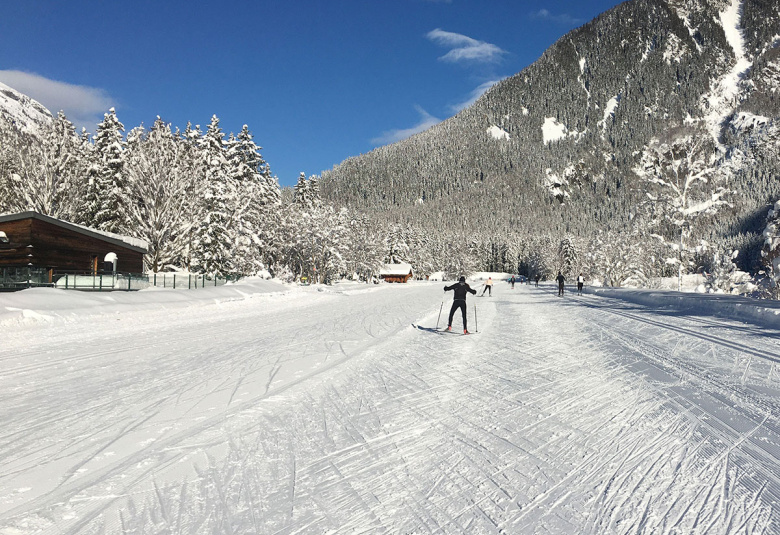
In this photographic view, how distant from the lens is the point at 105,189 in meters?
39.7

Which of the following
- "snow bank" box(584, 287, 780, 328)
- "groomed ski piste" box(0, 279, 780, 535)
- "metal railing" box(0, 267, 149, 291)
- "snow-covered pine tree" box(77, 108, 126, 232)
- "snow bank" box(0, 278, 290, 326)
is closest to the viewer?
"groomed ski piste" box(0, 279, 780, 535)

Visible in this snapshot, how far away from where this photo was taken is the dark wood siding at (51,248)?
25.4 metres

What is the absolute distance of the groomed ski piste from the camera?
3037 mm

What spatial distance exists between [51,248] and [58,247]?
429 millimetres

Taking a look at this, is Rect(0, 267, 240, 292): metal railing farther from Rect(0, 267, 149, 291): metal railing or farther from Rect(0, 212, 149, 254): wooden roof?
Rect(0, 212, 149, 254): wooden roof

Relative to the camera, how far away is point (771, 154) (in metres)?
21.0

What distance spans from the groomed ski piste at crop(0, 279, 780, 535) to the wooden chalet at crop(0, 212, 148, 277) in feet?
65.7

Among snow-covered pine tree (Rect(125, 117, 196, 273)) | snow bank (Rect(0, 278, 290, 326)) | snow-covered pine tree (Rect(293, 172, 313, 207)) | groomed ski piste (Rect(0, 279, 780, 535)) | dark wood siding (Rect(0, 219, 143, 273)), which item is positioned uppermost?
snow-covered pine tree (Rect(293, 172, 313, 207))

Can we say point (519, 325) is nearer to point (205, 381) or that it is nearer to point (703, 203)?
point (205, 381)

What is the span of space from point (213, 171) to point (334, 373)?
36460mm

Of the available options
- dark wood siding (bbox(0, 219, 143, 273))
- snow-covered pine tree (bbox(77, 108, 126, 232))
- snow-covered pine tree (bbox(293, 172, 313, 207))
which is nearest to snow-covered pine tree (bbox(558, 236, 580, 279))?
snow-covered pine tree (bbox(293, 172, 313, 207))

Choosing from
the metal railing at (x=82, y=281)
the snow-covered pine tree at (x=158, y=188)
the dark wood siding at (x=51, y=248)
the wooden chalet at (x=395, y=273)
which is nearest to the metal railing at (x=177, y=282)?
the metal railing at (x=82, y=281)

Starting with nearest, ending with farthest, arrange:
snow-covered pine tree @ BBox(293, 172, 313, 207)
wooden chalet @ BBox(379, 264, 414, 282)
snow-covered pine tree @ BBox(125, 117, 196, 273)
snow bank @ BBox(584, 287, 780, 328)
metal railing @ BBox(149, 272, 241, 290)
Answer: snow bank @ BBox(584, 287, 780, 328) → metal railing @ BBox(149, 272, 241, 290) → snow-covered pine tree @ BBox(125, 117, 196, 273) → snow-covered pine tree @ BBox(293, 172, 313, 207) → wooden chalet @ BBox(379, 264, 414, 282)

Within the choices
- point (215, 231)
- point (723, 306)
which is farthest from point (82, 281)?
point (723, 306)
